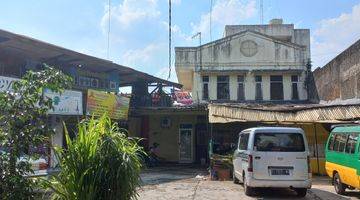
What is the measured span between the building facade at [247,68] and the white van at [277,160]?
63.3 ft

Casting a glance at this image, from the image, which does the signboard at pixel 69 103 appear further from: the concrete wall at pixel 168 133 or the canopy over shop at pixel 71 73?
the concrete wall at pixel 168 133

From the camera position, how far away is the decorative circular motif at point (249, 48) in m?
33.2

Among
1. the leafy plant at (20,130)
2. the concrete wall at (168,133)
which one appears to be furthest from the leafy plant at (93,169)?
the concrete wall at (168,133)

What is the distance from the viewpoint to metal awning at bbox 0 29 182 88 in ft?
55.8

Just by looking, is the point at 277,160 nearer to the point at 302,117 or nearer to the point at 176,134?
the point at 302,117

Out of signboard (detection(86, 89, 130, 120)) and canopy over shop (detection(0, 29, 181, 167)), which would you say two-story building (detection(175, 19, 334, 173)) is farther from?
signboard (detection(86, 89, 130, 120))

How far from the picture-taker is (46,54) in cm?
1967

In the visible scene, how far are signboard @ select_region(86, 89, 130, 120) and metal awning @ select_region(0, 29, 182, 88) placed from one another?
1.62 meters

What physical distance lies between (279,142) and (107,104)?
10644 mm

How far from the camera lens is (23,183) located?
18.9 ft

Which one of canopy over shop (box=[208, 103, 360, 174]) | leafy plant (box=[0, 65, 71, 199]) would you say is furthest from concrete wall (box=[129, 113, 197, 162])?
leafy plant (box=[0, 65, 71, 199])

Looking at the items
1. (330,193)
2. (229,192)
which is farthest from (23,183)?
(330,193)

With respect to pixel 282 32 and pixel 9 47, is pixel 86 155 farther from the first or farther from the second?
pixel 282 32

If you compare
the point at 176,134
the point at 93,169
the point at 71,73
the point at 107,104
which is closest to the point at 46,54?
the point at 71,73
